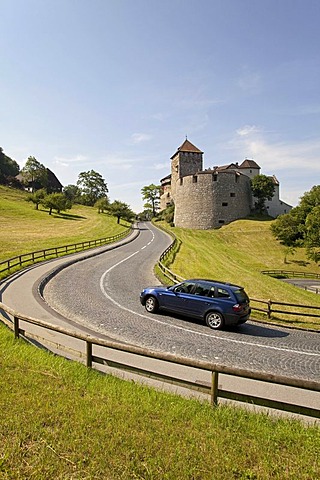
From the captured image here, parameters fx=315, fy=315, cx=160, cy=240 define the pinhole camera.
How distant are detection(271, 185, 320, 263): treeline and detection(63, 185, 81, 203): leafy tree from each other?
80.5 m

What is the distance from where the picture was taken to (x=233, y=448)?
432cm

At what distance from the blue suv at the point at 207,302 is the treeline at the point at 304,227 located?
40.4 m

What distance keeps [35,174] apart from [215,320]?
108152 mm

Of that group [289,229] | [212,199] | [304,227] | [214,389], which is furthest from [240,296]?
[212,199]

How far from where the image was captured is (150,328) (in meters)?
12.0

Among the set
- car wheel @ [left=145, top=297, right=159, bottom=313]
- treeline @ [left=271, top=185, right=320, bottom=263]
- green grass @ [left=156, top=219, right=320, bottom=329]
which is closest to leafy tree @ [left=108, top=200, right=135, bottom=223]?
green grass @ [left=156, top=219, right=320, bottom=329]

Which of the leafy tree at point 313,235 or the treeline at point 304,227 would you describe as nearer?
the leafy tree at point 313,235

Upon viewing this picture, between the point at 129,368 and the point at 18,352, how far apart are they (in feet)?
10.2

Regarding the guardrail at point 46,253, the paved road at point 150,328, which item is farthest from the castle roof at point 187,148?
the paved road at point 150,328

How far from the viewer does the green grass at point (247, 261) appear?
24.3m

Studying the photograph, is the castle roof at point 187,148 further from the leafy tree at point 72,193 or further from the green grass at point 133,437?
the green grass at point 133,437

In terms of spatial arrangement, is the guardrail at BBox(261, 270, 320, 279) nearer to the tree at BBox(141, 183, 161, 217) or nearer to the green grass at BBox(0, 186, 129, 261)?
the green grass at BBox(0, 186, 129, 261)

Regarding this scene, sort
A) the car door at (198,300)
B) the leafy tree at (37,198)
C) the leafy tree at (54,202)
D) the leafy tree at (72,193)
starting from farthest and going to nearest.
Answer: the leafy tree at (72,193) < the leafy tree at (37,198) < the leafy tree at (54,202) < the car door at (198,300)

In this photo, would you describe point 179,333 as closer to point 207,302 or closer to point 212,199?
point 207,302
